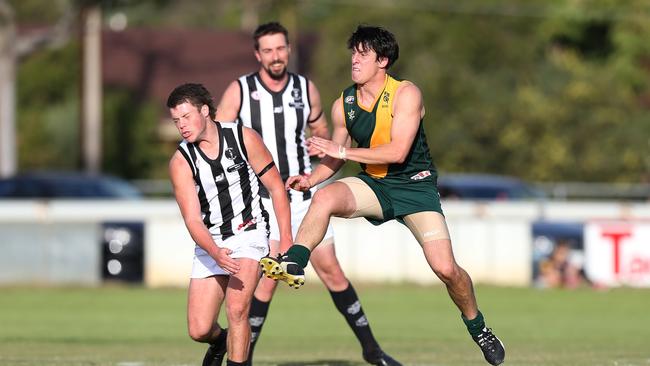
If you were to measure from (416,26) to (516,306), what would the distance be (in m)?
29.3

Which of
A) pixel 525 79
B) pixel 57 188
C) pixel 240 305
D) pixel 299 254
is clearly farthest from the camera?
pixel 525 79

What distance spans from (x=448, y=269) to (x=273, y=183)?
1.29m

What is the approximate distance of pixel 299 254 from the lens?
9273 millimetres

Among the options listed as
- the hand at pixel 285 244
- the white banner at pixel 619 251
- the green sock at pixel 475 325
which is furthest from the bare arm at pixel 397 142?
the white banner at pixel 619 251

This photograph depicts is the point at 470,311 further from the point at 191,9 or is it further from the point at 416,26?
the point at 191,9

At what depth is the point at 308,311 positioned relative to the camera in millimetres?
19641

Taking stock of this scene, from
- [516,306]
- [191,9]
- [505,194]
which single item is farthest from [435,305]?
[191,9]

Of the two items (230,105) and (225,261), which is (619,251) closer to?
(230,105)

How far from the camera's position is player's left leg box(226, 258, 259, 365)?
31.1 feet

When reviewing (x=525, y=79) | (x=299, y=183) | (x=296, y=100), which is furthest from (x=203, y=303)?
(x=525, y=79)

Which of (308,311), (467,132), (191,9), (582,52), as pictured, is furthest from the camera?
(191,9)

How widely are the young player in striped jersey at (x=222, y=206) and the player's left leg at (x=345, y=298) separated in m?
1.68

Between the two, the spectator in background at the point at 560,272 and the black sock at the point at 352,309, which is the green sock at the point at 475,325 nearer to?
the black sock at the point at 352,309

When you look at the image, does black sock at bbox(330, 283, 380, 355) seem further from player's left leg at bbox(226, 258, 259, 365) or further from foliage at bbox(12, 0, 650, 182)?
foliage at bbox(12, 0, 650, 182)
